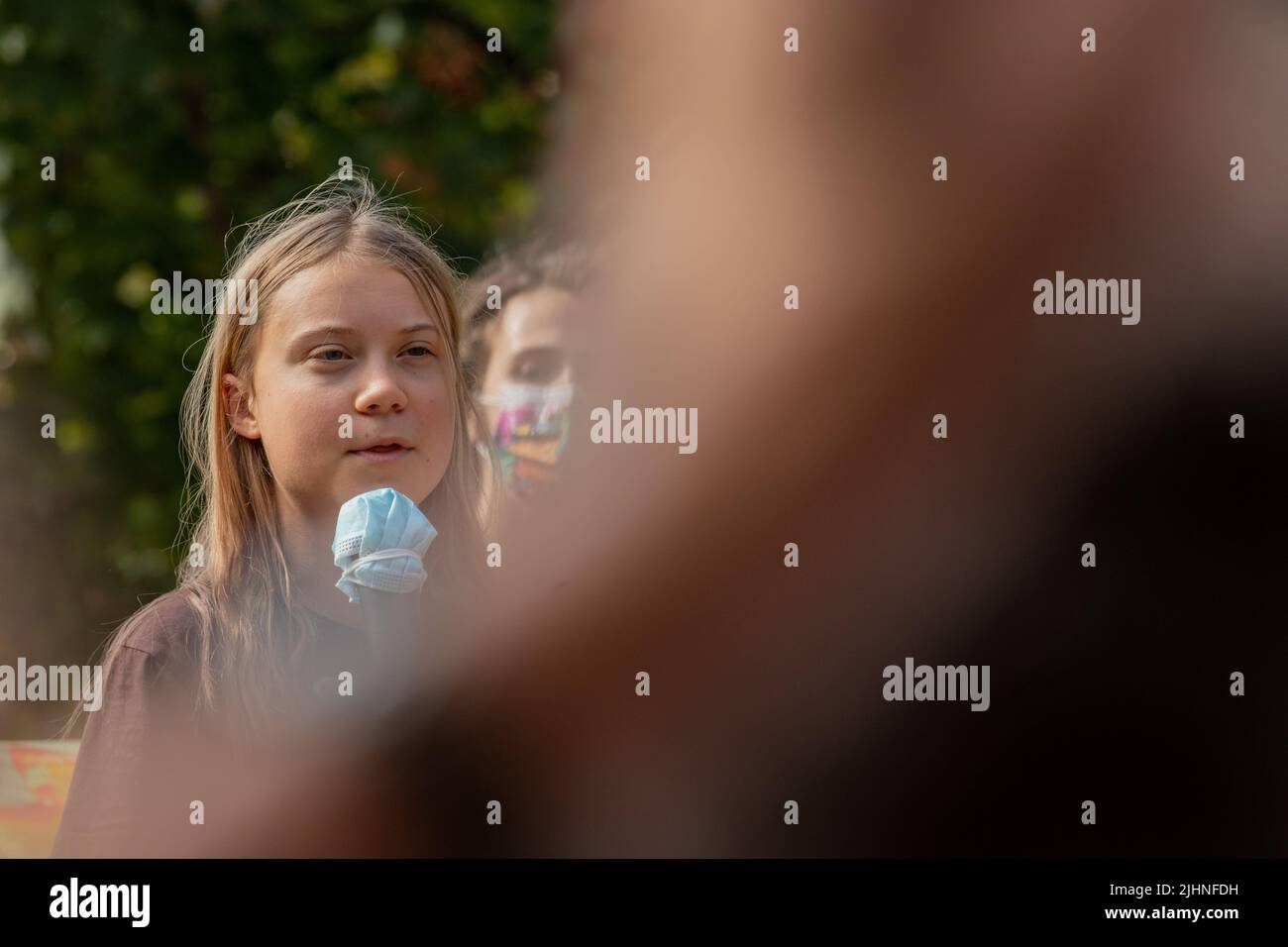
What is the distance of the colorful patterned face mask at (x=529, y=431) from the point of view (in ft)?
6.20

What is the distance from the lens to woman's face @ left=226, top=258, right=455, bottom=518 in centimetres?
172

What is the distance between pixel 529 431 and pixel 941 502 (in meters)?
0.56

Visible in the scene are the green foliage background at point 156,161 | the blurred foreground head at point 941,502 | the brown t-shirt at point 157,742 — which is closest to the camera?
the brown t-shirt at point 157,742

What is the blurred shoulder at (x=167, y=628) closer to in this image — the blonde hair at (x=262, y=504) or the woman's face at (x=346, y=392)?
the blonde hair at (x=262, y=504)

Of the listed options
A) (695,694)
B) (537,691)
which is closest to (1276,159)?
(695,694)

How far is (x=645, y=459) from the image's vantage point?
1898 millimetres

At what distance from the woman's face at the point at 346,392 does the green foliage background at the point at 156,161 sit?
54cm

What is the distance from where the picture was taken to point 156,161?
7.84 ft

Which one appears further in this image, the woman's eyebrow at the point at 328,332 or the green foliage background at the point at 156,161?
the green foliage background at the point at 156,161

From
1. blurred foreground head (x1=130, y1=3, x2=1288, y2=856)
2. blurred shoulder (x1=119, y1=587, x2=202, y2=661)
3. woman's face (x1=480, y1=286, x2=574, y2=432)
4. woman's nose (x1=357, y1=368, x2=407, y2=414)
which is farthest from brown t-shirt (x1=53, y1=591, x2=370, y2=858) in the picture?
woman's face (x1=480, y1=286, x2=574, y2=432)

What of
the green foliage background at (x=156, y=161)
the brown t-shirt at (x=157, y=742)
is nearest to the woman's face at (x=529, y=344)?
the green foliage background at (x=156, y=161)

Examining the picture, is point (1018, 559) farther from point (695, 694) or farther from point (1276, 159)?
point (1276, 159)
